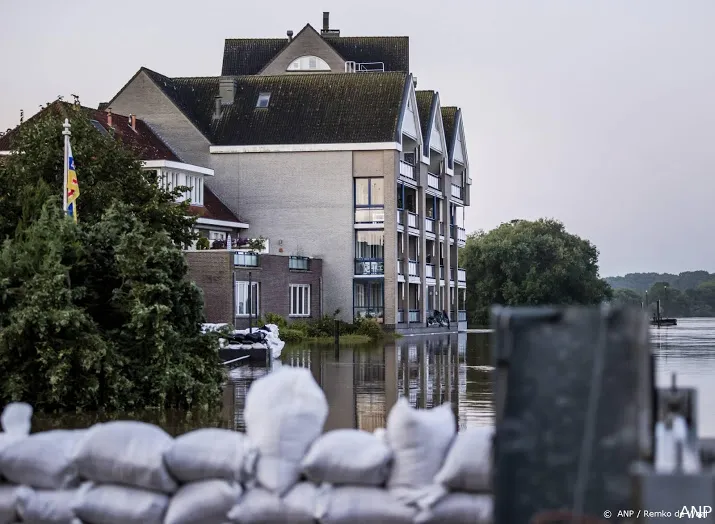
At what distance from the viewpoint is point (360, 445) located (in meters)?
5.68

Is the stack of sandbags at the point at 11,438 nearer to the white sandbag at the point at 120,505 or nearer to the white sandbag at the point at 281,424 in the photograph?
the white sandbag at the point at 120,505

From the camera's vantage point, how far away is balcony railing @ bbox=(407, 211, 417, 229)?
68812 millimetres

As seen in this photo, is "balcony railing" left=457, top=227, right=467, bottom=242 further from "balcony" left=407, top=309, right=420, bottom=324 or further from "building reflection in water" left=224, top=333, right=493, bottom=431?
"building reflection in water" left=224, top=333, right=493, bottom=431

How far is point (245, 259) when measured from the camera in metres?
55.8

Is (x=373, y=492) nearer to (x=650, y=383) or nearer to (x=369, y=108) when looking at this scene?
(x=650, y=383)

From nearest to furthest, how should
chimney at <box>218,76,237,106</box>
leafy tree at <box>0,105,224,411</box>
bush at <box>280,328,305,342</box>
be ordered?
leafy tree at <box>0,105,224,411</box> → bush at <box>280,328,305,342</box> → chimney at <box>218,76,237,106</box>

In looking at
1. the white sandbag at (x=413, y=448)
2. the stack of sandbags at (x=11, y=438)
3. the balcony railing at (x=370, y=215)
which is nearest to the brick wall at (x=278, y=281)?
the balcony railing at (x=370, y=215)

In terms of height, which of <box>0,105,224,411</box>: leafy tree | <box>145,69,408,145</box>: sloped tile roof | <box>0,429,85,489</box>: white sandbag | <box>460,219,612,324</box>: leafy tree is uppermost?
<box>145,69,408,145</box>: sloped tile roof

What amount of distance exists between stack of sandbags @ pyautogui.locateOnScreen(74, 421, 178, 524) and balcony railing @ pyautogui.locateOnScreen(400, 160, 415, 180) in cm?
6127

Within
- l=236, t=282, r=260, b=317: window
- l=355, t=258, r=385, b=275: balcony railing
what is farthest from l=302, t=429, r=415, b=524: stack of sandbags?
l=355, t=258, r=385, b=275: balcony railing

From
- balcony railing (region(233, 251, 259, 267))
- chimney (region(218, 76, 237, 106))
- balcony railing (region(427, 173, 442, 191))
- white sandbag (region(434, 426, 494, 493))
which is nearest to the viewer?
white sandbag (region(434, 426, 494, 493))

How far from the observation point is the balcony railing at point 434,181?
7394 cm

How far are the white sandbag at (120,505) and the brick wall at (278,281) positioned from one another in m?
48.6

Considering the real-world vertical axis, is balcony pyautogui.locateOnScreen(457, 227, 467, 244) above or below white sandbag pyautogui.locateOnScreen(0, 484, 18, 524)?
above
